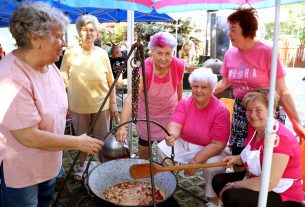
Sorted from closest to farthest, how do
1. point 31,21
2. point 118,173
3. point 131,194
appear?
point 31,21, point 131,194, point 118,173

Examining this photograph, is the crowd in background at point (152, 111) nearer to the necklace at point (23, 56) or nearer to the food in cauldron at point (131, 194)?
the necklace at point (23, 56)

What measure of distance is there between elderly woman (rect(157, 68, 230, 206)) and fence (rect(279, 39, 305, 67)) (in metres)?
13.4

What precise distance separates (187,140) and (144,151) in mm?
480

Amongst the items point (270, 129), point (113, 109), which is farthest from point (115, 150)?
point (270, 129)

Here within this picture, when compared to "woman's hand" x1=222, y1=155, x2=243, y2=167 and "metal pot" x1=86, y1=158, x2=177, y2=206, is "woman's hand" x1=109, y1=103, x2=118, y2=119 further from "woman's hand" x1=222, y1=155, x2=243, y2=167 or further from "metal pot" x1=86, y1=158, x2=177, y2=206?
"woman's hand" x1=222, y1=155, x2=243, y2=167

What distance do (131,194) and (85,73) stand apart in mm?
1379

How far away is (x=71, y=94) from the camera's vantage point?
9.95 ft

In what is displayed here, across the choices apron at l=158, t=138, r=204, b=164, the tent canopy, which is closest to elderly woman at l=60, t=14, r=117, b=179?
apron at l=158, t=138, r=204, b=164

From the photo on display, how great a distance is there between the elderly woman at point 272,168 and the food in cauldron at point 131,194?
546mm

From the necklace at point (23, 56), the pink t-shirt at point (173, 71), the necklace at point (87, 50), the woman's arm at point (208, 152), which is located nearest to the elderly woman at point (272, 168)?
the woman's arm at point (208, 152)

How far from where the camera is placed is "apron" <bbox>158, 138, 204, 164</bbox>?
2.60 metres

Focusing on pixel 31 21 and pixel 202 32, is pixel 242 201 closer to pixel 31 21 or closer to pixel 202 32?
pixel 31 21

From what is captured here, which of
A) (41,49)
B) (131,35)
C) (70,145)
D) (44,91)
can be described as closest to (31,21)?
(41,49)

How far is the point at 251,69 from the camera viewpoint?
2340mm
